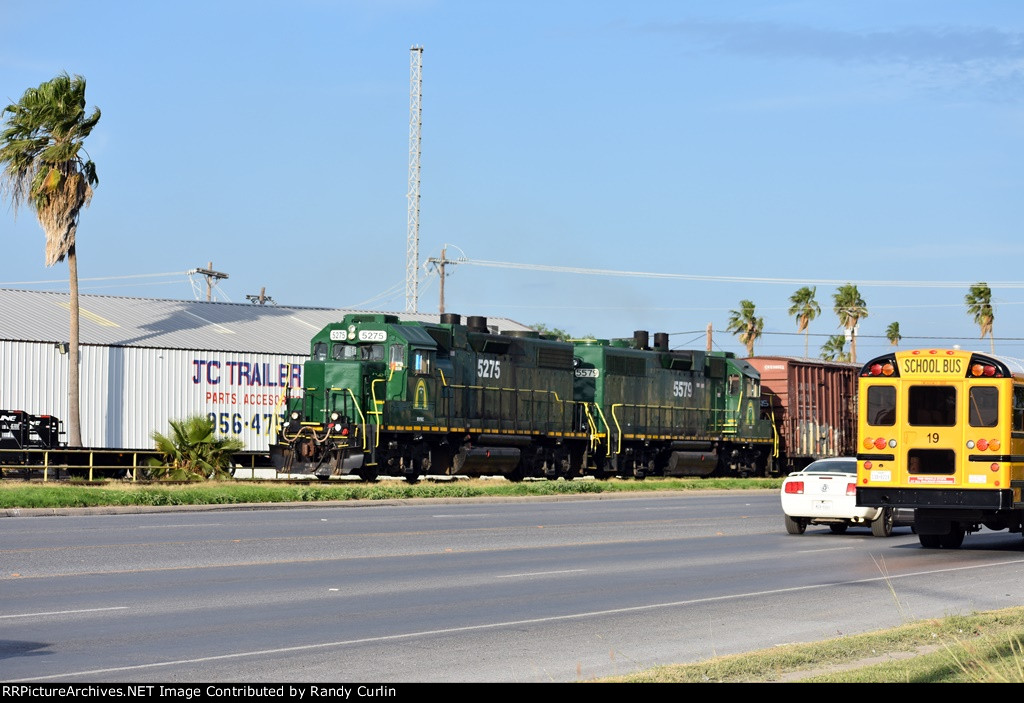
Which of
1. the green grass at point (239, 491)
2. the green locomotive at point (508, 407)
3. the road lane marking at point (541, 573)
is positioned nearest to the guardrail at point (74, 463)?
the green grass at point (239, 491)

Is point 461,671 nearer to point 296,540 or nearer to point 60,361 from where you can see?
point 296,540

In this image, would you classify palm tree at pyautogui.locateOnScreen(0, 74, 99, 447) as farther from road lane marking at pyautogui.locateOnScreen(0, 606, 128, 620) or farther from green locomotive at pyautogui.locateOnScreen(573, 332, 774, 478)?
road lane marking at pyautogui.locateOnScreen(0, 606, 128, 620)

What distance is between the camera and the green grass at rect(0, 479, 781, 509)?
26844 millimetres

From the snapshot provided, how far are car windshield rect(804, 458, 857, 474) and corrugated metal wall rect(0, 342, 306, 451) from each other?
67.3 feet

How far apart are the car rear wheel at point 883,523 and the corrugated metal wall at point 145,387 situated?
71.1 ft

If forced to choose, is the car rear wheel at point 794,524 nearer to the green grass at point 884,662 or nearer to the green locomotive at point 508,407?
the green grass at point 884,662

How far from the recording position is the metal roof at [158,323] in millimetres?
45062

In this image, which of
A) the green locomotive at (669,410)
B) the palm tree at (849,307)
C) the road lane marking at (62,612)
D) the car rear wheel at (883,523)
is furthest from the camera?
the palm tree at (849,307)

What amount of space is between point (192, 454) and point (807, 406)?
23178 mm

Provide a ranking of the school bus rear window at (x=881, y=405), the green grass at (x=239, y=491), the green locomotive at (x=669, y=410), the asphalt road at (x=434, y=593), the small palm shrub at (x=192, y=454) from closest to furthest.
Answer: the asphalt road at (x=434, y=593) < the school bus rear window at (x=881, y=405) < the green grass at (x=239, y=491) < the small palm shrub at (x=192, y=454) < the green locomotive at (x=669, y=410)

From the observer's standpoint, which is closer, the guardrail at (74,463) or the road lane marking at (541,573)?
the road lane marking at (541,573)

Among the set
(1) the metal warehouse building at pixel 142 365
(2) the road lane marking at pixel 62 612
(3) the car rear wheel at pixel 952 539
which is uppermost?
(1) the metal warehouse building at pixel 142 365

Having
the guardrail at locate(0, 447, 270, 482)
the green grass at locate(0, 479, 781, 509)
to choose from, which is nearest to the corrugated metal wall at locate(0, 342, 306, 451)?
the guardrail at locate(0, 447, 270, 482)
